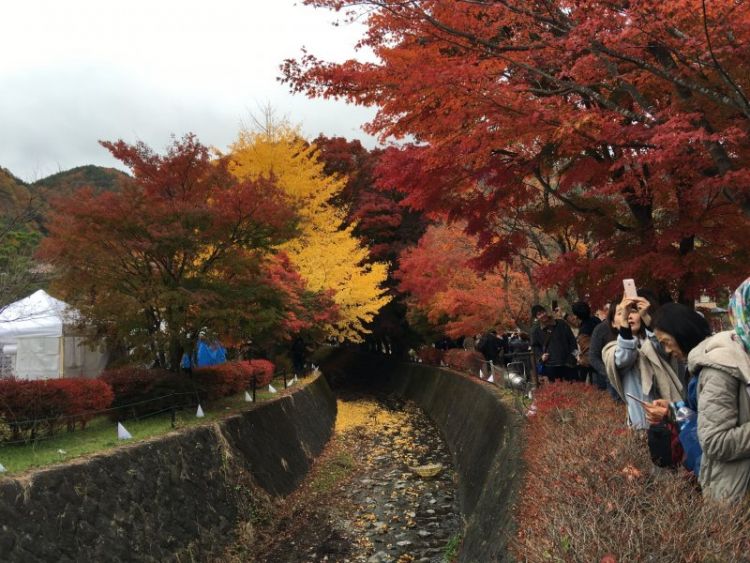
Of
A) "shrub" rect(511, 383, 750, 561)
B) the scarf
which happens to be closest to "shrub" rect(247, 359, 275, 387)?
"shrub" rect(511, 383, 750, 561)

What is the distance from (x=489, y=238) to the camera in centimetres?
1046

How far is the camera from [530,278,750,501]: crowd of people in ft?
8.76

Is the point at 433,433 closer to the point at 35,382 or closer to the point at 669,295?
the point at 669,295

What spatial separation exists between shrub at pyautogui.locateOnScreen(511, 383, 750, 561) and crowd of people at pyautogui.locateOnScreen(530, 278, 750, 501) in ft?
0.57

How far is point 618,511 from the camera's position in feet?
9.86

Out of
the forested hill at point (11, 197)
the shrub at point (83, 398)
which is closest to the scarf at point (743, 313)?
the shrub at point (83, 398)

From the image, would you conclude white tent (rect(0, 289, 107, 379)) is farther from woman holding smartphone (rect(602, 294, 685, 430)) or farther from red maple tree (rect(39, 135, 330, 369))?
woman holding smartphone (rect(602, 294, 685, 430))

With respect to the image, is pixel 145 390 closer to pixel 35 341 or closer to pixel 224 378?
pixel 224 378

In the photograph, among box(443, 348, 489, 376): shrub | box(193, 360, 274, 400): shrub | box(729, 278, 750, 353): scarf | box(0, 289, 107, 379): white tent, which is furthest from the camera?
box(443, 348, 489, 376): shrub

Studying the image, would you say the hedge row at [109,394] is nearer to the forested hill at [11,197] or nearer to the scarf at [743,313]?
the forested hill at [11,197]

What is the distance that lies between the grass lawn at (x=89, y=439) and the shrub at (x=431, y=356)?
15.0m

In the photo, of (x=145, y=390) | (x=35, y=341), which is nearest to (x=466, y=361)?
(x=145, y=390)

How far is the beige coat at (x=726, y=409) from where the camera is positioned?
104 inches

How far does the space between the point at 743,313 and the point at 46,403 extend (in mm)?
9354
